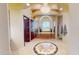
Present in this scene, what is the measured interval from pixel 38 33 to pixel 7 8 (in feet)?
1.69

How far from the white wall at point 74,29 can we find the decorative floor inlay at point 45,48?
8.6 inches

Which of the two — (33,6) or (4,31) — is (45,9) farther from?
(4,31)

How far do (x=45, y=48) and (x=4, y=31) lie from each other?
0.58 meters

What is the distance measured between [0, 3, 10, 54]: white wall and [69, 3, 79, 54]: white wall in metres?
0.83

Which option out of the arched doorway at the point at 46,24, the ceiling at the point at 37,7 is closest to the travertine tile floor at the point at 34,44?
the arched doorway at the point at 46,24

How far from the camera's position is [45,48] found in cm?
188

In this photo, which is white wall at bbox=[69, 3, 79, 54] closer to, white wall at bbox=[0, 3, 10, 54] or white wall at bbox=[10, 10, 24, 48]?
white wall at bbox=[10, 10, 24, 48]

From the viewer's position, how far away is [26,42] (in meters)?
1.86

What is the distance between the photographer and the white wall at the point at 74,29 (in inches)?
72.6

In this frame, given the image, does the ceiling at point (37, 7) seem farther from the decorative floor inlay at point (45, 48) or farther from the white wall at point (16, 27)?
the decorative floor inlay at point (45, 48)

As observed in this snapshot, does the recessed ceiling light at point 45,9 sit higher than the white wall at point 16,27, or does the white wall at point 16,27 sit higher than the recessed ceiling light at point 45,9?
the recessed ceiling light at point 45,9

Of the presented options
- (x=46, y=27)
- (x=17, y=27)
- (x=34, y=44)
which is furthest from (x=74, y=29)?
(x=17, y=27)

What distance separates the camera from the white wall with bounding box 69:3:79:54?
1.84 metres
